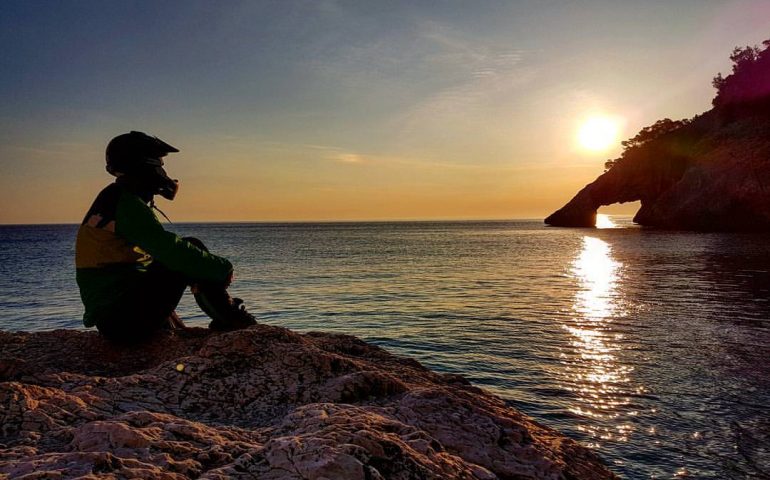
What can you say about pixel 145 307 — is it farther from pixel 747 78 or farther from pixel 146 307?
pixel 747 78

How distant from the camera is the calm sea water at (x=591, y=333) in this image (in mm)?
6348

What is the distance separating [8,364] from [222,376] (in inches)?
67.7

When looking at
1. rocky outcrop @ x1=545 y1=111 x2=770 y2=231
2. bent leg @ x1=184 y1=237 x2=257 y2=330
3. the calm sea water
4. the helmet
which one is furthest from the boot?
rocky outcrop @ x1=545 y1=111 x2=770 y2=231

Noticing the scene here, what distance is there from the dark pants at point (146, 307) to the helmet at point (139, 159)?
86 cm

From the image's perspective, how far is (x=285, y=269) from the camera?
33.3 metres

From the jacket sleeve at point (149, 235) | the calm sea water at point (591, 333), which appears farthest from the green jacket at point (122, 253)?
the calm sea water at point (591, 333)

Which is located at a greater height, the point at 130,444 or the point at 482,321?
the point at 130,444

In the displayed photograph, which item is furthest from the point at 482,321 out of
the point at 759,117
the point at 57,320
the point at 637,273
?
the point at 759,117

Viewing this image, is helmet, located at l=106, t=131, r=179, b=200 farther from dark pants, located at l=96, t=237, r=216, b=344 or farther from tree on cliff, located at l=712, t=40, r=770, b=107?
tree on cliff, located at l=712, t=40, r=770, b=107

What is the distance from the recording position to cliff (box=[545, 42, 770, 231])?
58.4m

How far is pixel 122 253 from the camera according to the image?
15.2 ft

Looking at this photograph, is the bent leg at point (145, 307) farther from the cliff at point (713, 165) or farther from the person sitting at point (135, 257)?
the cliff at point (713, 165)

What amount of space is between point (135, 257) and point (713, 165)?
7545cm

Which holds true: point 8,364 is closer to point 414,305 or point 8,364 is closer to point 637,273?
point 414,305
